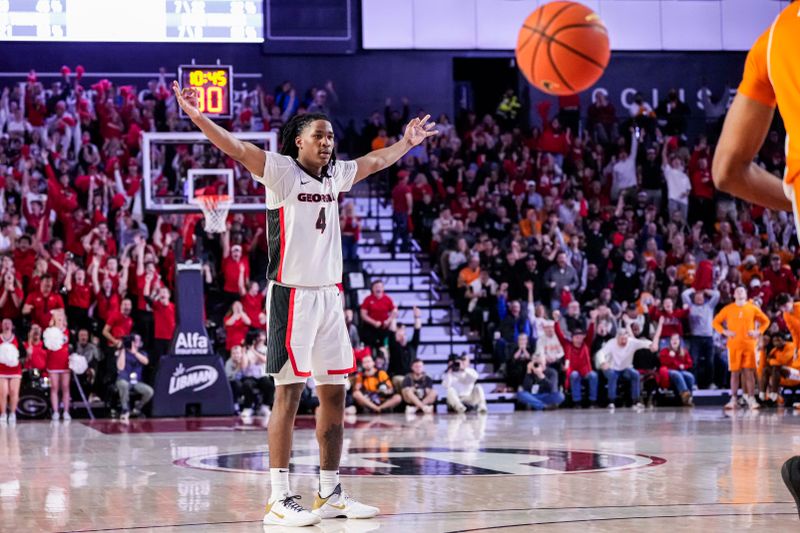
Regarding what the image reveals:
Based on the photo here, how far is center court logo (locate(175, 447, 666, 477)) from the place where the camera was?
7.61 metres

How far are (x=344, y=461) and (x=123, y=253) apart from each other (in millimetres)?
8709

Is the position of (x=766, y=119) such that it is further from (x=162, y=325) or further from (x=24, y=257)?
(x=24, y=257)

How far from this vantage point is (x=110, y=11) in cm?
1988

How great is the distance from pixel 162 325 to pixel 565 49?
25.6 feet

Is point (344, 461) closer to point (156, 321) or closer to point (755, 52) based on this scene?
point (755, 52)

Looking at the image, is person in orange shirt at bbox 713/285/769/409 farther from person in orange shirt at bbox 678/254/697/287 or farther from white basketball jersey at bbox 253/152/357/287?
white basketball jersey at bbox 253/152/357/287

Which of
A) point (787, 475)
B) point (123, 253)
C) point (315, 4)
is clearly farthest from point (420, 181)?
point (787, 475)

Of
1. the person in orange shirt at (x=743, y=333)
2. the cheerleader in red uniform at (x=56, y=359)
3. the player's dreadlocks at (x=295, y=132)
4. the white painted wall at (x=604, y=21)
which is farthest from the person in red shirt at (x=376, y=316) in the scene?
the player's dreadlocks at (x=295, y=132)

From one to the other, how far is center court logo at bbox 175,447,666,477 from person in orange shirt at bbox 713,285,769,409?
7.59 m

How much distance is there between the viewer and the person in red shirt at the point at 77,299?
15711mm

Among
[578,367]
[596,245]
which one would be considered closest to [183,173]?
[578,367]

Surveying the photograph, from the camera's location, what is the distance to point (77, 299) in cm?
1571

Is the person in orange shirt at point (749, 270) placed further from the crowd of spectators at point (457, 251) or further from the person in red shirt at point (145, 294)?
the person in red shirt at point (145, 294)

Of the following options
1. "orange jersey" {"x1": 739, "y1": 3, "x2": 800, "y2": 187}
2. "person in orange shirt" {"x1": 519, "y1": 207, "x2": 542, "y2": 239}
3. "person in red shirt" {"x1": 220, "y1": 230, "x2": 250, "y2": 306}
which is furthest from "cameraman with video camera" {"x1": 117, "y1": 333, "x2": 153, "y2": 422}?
"orange jersey" {"x1": 739, "y1": 3, "x2": 800, "y2": 187}
